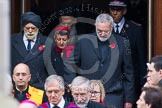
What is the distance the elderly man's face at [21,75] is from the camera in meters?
5.19

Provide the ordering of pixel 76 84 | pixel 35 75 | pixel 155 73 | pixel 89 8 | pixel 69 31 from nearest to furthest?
1. pixel 155 73
2. pixel 76 84
3. pixel 35 75
4. pixel 69 31
5. pixel 89 8

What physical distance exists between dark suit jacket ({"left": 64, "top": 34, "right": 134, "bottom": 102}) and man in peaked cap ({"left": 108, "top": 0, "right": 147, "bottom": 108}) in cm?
29

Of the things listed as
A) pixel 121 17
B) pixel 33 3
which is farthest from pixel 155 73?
pixel 33 3

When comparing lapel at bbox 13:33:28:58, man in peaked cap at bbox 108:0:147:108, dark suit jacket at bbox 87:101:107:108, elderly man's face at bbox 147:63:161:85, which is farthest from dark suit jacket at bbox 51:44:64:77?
elderly man's face at bbox 147:63:161:85

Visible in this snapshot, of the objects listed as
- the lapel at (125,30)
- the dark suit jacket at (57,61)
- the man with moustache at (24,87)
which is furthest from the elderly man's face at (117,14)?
the man with moustache at (24,87)

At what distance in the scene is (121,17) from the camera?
19.8 feet

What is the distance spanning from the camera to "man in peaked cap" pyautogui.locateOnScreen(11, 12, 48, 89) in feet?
18.2

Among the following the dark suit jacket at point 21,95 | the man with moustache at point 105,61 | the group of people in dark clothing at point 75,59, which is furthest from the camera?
the man with moustache at point 105,61

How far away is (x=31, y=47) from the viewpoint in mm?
5645

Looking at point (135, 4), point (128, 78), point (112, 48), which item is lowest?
point (128, 78)

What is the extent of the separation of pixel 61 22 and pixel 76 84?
1.38 m

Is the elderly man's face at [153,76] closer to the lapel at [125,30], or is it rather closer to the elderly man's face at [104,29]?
the elderly man's face at [104,29]

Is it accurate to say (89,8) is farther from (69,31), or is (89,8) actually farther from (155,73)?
(155,73)

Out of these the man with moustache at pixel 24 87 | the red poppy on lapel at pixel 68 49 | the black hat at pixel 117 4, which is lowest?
the man with moustache at pixel 24 87
